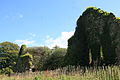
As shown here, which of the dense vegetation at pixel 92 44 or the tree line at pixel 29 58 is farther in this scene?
the tree line at pixel 29 58

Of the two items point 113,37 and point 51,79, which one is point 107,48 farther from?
point 51,79

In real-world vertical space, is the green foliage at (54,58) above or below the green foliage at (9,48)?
below

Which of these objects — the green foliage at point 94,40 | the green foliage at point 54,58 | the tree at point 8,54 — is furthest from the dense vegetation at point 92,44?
the tree at point 8,54

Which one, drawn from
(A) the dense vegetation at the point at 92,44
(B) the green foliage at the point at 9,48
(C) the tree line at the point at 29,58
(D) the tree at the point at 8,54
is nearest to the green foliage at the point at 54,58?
(C) the tree line at the point at 29,58

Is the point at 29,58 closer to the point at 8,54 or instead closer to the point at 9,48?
the point at 8,54

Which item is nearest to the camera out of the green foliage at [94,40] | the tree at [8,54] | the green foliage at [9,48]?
the green foliage at [94,40]

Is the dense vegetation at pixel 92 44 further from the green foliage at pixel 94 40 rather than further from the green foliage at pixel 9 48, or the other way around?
the green foliage at pixel 9 48

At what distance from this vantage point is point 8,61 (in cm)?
3528

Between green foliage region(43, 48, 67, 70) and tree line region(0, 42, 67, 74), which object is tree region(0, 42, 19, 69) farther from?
green foliage region(43, 48, 67, 70)

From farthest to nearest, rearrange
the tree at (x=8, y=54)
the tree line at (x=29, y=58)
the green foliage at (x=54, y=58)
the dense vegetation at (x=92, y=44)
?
the tree at (x=8, y=54) < the green foliage at (x=54, y=58) < the tree line at (x=29, y=58) < the dense vegetation at (x=92, y=44)

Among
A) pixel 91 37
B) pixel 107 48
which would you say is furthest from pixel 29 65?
pixel 107 48

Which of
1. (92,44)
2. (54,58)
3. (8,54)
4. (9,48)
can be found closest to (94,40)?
(92,44)

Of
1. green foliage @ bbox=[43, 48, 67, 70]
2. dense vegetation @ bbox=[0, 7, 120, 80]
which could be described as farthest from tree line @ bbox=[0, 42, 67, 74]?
dense vegetation @ bbox=[0, 7, 120, 80]

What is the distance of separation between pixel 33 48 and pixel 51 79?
19.7 meters
